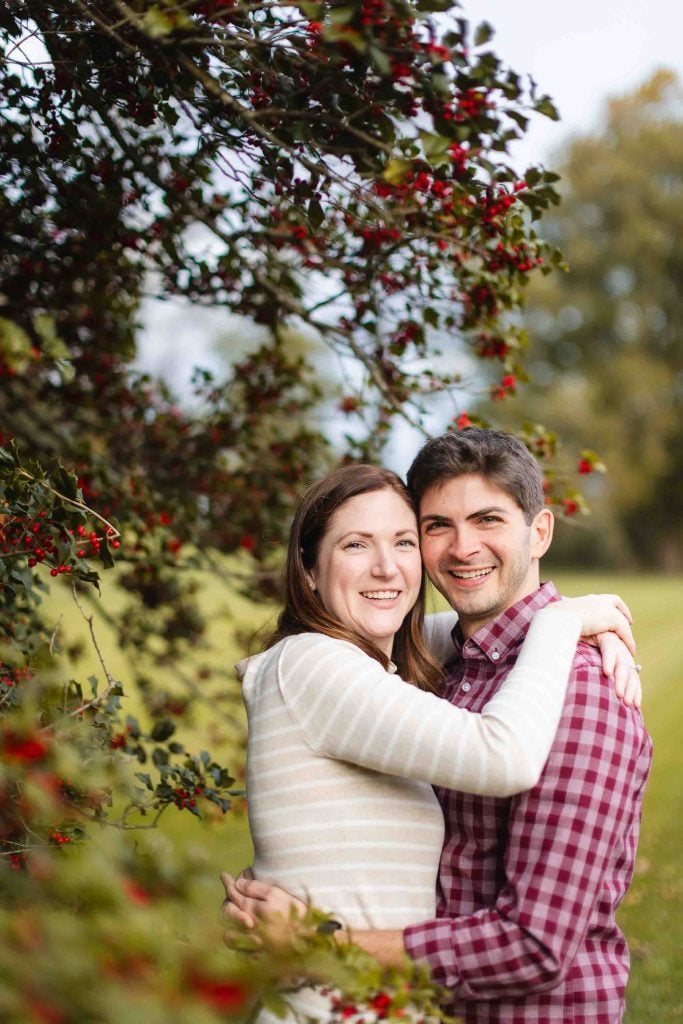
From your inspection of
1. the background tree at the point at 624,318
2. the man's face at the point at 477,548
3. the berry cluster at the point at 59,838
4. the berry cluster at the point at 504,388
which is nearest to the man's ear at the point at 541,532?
the man's face at the point at 477,548

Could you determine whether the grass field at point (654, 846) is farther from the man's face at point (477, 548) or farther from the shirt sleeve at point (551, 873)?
the man's face at point (477, 548)

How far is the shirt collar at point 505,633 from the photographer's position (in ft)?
9.06

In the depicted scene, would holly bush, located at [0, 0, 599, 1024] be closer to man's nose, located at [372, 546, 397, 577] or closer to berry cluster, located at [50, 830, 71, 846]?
berry cluster, located at [50, 830, 71, 846]

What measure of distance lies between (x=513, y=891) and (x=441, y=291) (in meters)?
2.61

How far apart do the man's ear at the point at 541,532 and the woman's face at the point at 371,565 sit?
1.09 feet

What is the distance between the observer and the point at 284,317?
4.97 m

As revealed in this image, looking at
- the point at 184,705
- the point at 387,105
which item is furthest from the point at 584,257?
the point at 387,105

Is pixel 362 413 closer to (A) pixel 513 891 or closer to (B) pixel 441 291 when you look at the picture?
(B) pixel 441 291

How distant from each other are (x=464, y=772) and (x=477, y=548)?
2.65 ft

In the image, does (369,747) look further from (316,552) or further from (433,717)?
(316,552)

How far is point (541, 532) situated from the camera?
120 inches

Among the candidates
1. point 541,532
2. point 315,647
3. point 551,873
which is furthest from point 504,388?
point 551,873

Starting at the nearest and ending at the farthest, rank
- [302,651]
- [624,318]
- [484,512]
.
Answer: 1. [302,651]
2. [484,512]
3. [624,318]

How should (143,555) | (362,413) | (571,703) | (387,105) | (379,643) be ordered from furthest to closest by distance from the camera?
(362,413), (143,555), (379,643), (387,105), (571,703)
